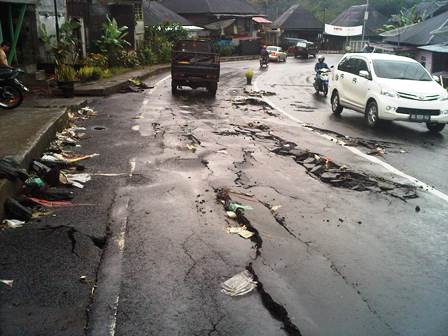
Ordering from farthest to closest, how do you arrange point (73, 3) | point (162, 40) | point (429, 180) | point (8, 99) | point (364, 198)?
point (162, 40), point (73, 3), point (8, 99), point (429, 180), point (364, 198)

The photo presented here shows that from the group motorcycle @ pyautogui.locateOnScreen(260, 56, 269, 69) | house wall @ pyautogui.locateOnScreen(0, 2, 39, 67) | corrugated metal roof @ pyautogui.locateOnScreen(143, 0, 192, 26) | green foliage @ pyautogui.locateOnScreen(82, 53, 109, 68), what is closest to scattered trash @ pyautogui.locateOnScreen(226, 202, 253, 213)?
house wall @ pyautogui.locateOnScreen(0, 2, 39, 67)

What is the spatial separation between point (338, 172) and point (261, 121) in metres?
5.02

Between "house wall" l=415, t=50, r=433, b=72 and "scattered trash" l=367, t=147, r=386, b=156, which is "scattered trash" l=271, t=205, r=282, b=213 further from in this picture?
"house wall" l=415, t=50, r=433, b=72

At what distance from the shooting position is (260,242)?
5.16m

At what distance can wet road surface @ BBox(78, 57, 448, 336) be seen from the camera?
376cm

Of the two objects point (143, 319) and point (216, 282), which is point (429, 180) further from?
point (143, 319)

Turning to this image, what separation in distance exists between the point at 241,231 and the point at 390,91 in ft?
26.6

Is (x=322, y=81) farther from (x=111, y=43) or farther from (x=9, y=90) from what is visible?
(x=9, y=90)

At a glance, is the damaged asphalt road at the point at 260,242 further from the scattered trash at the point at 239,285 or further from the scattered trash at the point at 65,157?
the scattered trash at the point at 65,157

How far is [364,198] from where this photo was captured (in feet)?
22.0

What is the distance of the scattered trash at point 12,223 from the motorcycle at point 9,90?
639 cm

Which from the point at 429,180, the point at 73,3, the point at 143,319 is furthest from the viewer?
the point at 73,3

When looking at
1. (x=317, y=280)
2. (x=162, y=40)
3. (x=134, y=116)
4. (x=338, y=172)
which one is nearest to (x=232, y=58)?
(x=162, y=40)

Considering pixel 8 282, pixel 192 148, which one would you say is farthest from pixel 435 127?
pixel 8 282
